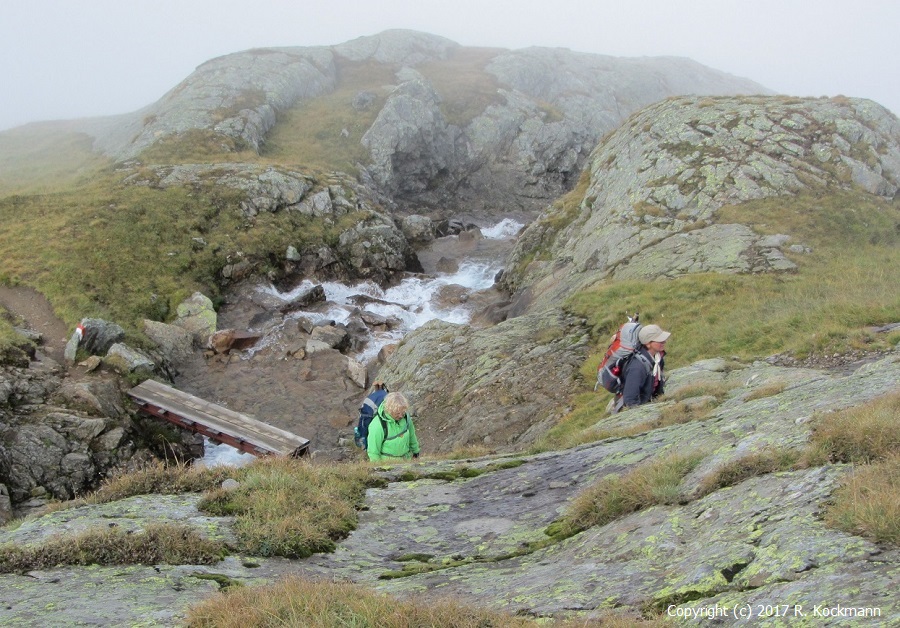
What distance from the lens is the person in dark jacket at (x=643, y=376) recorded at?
12227mm

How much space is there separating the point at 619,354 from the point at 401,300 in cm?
3069

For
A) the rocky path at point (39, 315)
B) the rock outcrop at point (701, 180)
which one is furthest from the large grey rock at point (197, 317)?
the rock outcrop at point (701, 180)

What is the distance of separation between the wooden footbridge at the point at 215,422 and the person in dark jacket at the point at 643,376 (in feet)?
46.1

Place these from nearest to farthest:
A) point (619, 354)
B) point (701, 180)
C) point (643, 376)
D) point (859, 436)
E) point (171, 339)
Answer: point (859, 436)
point (619, 354)
point (643, 376)
point (701, 180)
point (171, 339)

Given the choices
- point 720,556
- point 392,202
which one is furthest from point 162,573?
point 392,202

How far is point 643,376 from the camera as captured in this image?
12531mm

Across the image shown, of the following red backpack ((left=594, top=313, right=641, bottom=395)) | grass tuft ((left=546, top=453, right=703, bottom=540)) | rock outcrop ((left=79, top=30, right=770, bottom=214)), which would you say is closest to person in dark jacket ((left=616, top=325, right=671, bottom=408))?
red backpack ((left=594, top=313, right=641, bottom=395))

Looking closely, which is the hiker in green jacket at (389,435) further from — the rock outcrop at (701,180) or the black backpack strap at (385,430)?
the rock outcrop at (701,180)

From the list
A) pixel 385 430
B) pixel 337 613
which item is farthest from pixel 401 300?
pixel 337 613

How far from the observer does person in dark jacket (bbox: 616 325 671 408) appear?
40.1 ft

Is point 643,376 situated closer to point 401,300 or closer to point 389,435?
point 389,435

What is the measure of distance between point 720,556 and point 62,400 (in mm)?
25588

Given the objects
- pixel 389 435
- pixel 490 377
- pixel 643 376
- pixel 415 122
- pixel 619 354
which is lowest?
pixel 490 377

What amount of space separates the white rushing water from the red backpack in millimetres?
21656
